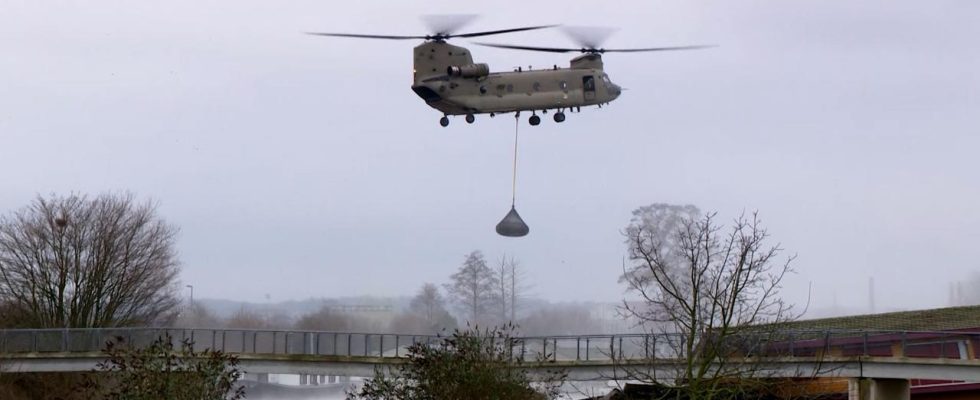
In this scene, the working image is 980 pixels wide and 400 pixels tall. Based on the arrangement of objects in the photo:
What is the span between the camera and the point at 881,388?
52781 mm

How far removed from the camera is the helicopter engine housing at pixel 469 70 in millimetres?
52438

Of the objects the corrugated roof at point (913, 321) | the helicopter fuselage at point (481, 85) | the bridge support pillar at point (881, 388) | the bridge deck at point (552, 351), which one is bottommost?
the bridge support pillar at point (881, 388)

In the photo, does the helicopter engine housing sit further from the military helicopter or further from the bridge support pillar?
the bridge support pillar

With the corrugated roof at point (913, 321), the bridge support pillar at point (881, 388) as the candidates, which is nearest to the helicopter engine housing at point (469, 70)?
the corrugated roof at point (913, 321)

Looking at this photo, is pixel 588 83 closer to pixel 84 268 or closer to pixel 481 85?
pixel 481 85

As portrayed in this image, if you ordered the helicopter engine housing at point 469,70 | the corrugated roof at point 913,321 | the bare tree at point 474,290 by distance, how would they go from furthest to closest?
1. the bare tree at point 474,290
2. the corrugated roof at point 913,321
3. the helicopter engine housing at point 469,70

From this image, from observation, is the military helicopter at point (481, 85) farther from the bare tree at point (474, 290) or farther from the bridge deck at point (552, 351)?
the bare tree at point (474, 290)

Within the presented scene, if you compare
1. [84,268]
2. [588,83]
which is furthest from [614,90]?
[84,268]

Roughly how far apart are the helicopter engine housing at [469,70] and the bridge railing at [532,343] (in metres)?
9.32

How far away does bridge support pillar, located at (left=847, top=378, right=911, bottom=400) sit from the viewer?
52.7 metres

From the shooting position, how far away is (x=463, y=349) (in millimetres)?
35062

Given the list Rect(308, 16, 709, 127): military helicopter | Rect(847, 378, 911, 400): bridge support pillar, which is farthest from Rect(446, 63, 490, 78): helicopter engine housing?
Rect(847, 378, 911, 400): bridge support pillar

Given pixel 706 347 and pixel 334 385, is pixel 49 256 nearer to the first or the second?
pixel 334 385

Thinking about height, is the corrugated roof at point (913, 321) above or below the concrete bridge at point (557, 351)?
above
